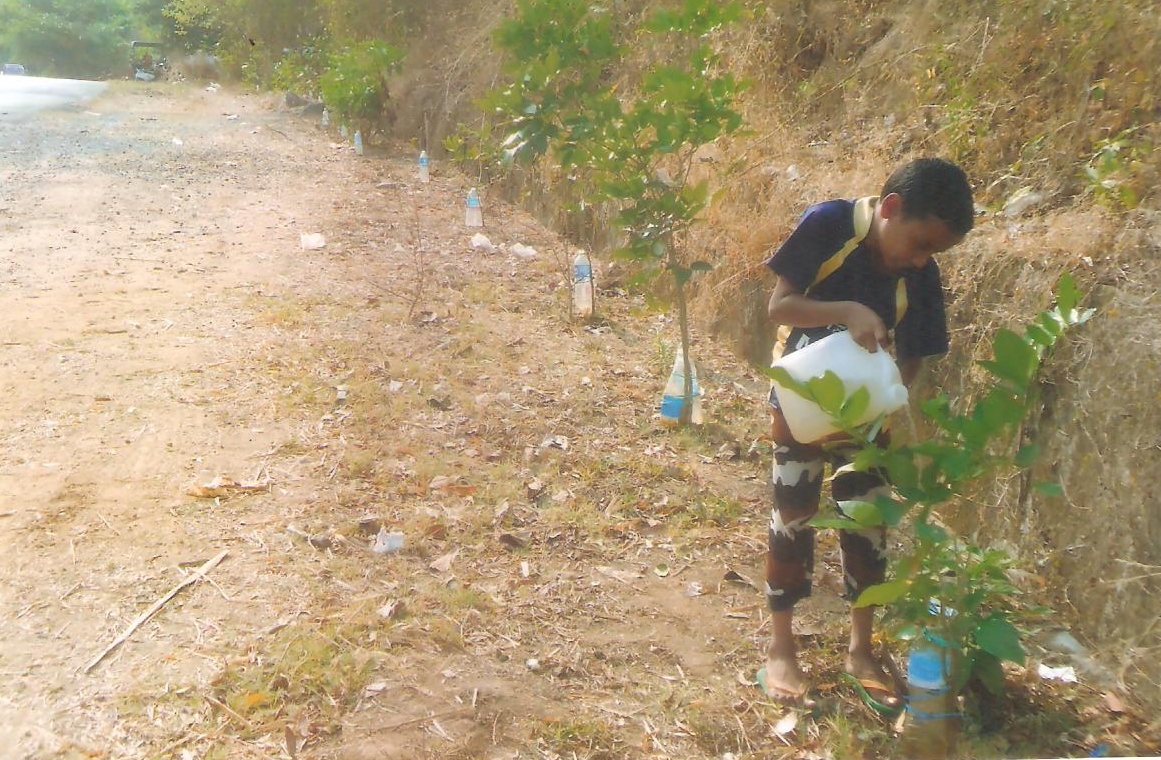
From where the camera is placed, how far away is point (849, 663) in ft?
8.92

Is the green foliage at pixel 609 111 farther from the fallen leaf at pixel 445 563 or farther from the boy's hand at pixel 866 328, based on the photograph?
the boy's hand at pixel 866 328

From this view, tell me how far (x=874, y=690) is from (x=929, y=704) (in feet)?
0.90

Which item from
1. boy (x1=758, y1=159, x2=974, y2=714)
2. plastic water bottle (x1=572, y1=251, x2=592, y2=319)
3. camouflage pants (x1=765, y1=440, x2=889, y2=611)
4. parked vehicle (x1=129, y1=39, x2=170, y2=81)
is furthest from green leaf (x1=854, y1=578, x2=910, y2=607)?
parked vehicle (x1=129, y1=39, x2=170, y2=81)

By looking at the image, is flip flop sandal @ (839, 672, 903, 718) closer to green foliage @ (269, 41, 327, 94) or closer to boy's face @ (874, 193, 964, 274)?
boy's face @ (874, 193, 964, 274)

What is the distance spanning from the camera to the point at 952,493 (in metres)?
2.22

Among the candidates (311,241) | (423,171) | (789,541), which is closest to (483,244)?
(311,241)

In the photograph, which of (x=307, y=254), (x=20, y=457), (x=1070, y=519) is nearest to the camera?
(x=1070, y=519)

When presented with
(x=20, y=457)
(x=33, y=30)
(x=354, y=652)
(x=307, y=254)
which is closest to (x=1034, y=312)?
(x=354, y=652)

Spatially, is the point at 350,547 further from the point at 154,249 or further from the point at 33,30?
Result: the point at 33,30

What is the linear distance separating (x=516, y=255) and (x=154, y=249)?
8.72 ft

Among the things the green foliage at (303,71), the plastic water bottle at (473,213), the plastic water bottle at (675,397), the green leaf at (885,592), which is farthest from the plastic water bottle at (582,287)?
the green foliage at (303,71)

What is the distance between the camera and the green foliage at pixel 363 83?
13.0 m

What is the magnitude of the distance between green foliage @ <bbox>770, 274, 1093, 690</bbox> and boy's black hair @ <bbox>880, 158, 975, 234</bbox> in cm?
27

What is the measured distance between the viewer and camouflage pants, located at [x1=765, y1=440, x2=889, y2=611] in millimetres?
2520
